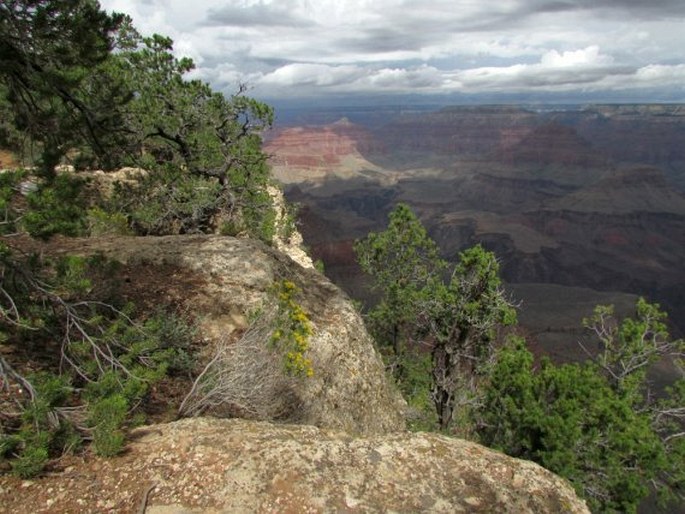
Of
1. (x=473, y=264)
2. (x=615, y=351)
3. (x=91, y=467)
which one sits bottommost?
(x=615, y=351)

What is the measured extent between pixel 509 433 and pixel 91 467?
13.8 metres

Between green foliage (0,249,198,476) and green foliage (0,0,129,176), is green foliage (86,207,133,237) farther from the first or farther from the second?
green foliage (0,0,129,176)

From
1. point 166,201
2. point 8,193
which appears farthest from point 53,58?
point 166,201

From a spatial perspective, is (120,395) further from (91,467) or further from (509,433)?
(509,433)

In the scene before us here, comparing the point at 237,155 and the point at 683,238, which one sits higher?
the point at 237,155

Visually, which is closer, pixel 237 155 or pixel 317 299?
pixel 317 299

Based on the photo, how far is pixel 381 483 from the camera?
19.1 ft

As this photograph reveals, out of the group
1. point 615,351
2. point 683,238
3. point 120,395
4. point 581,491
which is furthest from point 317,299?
point 683,238

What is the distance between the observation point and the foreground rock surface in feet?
16.4

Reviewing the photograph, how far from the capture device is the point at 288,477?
5566 millimetres

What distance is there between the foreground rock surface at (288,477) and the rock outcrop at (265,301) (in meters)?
3.12

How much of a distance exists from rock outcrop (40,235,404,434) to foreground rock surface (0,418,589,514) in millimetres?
3117

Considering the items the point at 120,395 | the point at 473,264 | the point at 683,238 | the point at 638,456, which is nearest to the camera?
the point at 120,395

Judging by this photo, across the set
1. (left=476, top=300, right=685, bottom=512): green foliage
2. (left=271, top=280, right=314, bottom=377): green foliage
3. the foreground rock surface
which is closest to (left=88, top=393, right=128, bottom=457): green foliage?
the foreground rock surface
